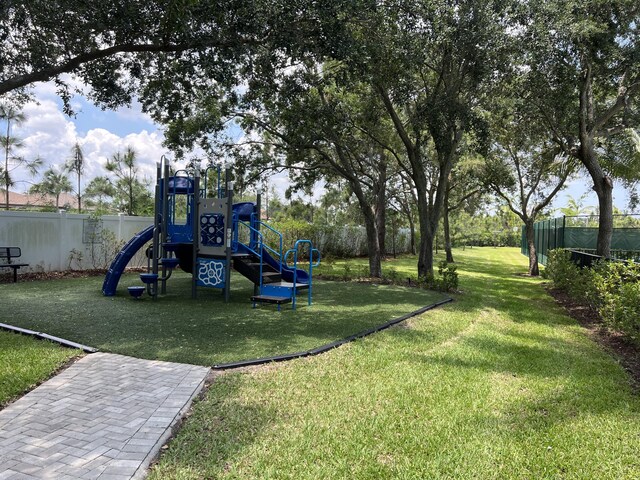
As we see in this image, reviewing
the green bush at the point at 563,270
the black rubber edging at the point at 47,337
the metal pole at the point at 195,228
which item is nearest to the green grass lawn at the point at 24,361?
the black rubber edging at the point at 47,337

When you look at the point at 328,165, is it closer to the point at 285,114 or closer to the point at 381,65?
the point at 285,114

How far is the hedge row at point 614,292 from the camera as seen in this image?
6.09m

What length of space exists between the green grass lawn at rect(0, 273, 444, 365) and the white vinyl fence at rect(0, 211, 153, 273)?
206cm

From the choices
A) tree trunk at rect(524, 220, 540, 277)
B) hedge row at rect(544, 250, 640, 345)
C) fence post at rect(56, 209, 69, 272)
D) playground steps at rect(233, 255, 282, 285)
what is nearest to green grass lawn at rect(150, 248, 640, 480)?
hedge row at rect(544, 250, 640, 345)

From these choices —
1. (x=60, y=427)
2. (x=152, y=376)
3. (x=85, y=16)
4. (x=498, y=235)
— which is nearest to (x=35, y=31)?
(x=85, y=16)

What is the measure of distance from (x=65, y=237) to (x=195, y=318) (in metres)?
8.33

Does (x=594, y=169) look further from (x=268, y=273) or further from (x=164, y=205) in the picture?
(x=164, y=205)

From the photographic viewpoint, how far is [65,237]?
13.5 metres

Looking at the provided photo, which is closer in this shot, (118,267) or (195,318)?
(195,318)

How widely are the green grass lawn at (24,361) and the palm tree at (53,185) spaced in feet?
61.4

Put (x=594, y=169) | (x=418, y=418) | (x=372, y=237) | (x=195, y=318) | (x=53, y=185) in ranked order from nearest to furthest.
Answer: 1. (x=418, y=418)
2. (x=195, y=318)
3. (x=594, y=169)
4. (x=372, y=237)
5. (x=53, y=185)

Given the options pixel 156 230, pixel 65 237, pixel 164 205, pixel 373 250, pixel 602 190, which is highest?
pixel 602 190

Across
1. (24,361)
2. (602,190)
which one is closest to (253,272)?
(24,361)

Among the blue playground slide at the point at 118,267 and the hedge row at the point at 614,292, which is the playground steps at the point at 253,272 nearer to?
the blue playground slide at the point at 118,267
